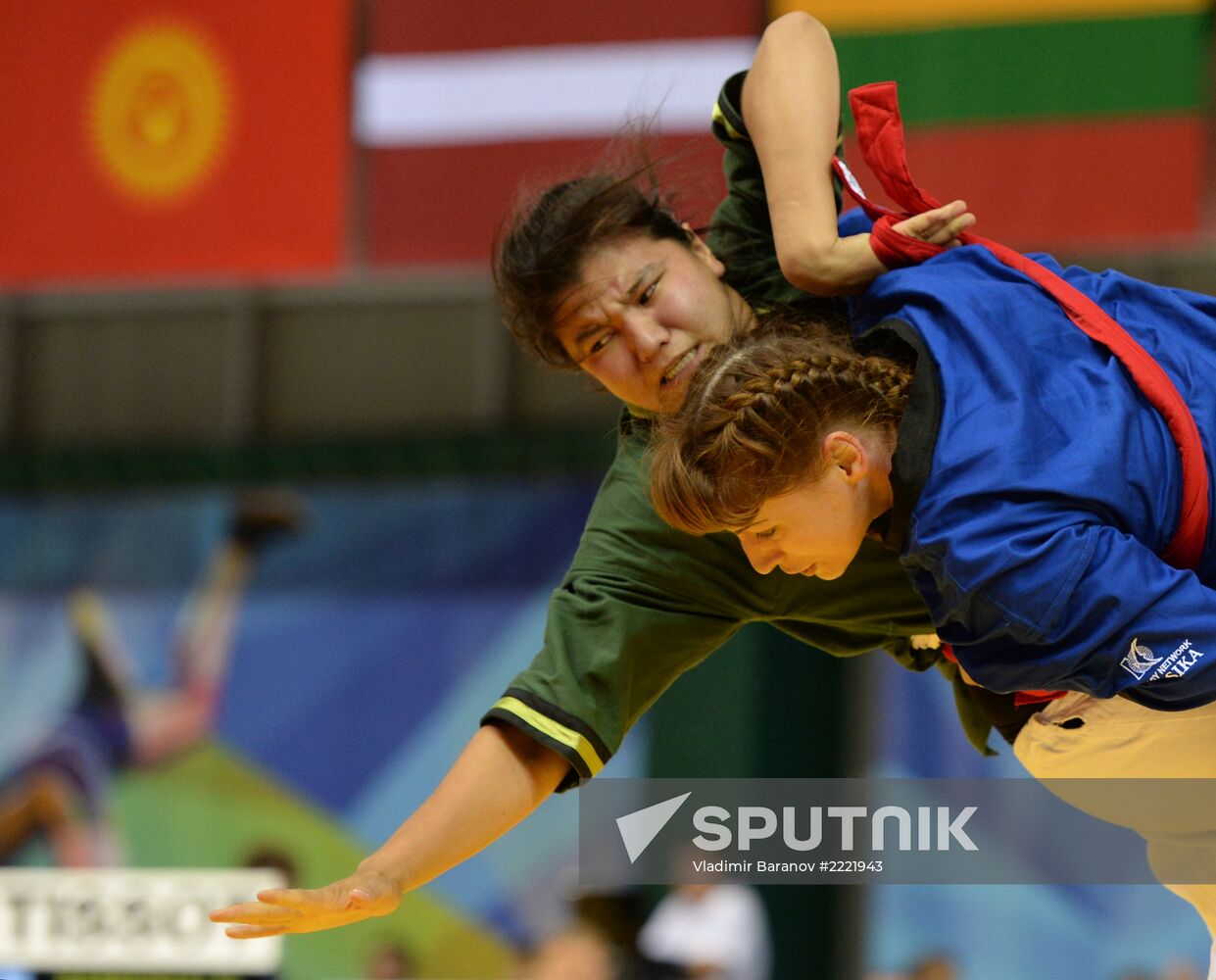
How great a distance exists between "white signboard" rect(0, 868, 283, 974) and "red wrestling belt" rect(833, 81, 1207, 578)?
4.26 metres

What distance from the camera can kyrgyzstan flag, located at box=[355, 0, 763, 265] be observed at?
6.17 meters

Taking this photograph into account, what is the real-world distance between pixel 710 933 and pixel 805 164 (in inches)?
139

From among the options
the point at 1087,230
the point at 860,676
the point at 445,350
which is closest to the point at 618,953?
the point at 860,676

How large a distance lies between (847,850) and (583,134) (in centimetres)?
452

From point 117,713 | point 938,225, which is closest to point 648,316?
point 938,225

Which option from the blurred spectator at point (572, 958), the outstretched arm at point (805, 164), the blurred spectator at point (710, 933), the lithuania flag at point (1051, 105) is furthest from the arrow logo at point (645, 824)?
the lithuania flag at point (1051, 105)

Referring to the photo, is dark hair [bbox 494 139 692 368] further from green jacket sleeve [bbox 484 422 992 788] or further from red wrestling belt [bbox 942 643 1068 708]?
red wrestling belt [bbox 942 643 1068 708]

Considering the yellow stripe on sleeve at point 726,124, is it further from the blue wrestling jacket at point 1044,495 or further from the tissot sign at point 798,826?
the tissot sign at point 798,826

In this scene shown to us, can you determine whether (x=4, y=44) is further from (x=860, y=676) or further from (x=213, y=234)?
(x=860, y=676)

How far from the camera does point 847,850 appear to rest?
2.19 m

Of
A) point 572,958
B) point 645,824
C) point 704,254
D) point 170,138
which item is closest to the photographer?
point 704,254

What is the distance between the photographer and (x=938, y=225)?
1897 millimetres

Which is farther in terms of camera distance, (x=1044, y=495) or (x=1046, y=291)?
(x=1046, y=291)

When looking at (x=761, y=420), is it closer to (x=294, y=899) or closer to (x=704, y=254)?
(x=704, y=254)
